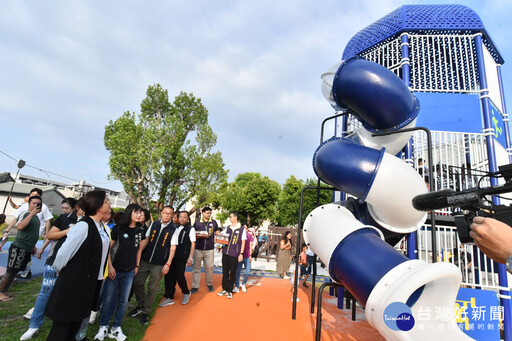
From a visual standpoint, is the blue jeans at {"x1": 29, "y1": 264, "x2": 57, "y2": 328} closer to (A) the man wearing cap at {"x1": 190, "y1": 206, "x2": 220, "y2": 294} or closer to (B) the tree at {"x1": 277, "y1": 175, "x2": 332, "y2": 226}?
(A) the man wearing cap at {"x1": 190, "y1": 206, "x2": 220, "y2": 294}

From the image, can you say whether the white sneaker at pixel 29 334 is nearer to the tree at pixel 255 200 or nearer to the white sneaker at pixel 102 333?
the white sneaker at pixel 102 333

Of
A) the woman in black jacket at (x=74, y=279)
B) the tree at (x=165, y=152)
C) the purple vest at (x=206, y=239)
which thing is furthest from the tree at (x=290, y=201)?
the woman in black jacket at (x=74, y=279)

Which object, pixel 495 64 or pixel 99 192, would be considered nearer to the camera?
pixel 99 192

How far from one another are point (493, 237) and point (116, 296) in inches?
166

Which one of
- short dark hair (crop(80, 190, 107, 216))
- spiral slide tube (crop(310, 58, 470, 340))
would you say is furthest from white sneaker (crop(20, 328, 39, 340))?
spiral slide tube (crop(310, 58, 470, 340))

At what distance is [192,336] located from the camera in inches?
154

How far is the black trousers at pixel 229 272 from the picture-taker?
6031 millimetres

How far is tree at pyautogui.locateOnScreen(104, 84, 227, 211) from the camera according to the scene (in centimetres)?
1800

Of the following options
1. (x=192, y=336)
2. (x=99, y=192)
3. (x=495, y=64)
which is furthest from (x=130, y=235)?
(x=495, y=64)

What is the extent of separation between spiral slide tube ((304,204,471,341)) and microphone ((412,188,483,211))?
0.52 meters

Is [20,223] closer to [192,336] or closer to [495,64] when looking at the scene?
[192,336]

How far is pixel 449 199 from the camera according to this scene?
1301 millimetres

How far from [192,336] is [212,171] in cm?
1664

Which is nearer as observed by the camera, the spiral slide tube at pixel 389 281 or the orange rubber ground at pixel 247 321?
the spiral slide tube at pixel 389 281
